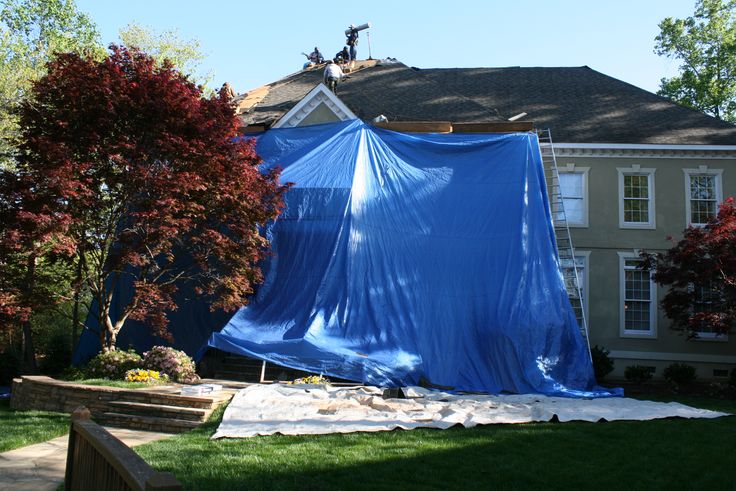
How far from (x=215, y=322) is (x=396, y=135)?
231 inches

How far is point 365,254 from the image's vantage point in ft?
46.6

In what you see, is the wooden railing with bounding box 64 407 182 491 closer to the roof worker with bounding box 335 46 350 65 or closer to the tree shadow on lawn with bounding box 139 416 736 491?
the tree shadow on lawn with bounding box 139 416 736 491

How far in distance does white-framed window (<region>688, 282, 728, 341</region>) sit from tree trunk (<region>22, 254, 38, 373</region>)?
13.4m

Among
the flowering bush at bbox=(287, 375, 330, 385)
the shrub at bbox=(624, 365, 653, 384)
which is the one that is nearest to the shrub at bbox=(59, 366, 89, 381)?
the flowering bush at bbox=(287, 375, 330, 385)

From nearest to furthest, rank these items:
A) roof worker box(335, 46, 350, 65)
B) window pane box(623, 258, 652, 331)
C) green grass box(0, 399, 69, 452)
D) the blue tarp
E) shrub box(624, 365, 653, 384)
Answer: green grass box(0, 399, 69, 452), the blue tarp, shrub box(624, 365, 653, 384), window pane box(623, 258, 652, 331), roof worker box(335, 46, 350, 65)

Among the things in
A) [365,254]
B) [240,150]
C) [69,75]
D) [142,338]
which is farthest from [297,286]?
[69,75]

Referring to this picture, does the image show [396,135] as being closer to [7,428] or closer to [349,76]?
[349,76]

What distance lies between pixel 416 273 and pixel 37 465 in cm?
864

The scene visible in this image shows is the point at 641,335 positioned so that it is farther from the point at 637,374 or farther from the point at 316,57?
the point at 316,57

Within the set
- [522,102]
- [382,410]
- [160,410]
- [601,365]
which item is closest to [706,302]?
[601,365]

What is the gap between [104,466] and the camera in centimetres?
360

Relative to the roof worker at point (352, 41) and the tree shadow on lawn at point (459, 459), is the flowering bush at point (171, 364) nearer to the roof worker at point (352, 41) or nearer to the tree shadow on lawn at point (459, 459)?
the tree shadow on lawn at point (459, 459)

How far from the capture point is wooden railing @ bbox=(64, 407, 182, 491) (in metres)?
2.74

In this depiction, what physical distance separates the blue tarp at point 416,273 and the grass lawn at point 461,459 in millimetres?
4374
